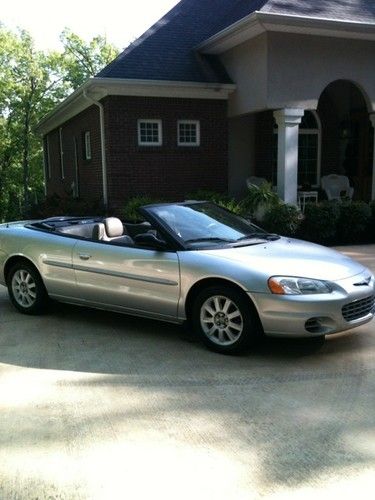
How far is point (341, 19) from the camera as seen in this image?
12.7 m

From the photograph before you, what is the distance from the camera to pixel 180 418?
12.4 feet

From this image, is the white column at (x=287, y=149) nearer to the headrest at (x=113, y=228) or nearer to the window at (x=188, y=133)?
the window at (x=188, y=133)

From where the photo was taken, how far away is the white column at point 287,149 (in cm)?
1305

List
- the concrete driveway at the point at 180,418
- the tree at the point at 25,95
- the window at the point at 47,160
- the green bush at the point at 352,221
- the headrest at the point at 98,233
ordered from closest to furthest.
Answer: the concrete driveway at the point at 180,418, the headrest at the point at 98,233, the green bush at the point at 352,221, the window at the point at 47,160, the tree at the point at 25,95

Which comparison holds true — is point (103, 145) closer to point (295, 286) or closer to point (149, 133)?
point (149, 133)

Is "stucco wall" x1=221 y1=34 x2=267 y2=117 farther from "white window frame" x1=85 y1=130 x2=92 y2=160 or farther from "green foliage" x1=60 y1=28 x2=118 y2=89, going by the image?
"green foliage" x1=60 y1=28 x2=118 y2=89

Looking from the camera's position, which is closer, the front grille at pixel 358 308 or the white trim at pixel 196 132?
the front grille at pixel 358 308

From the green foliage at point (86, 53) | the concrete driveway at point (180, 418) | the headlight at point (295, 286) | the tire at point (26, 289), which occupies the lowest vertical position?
the concrete driveway at point (180, 418)

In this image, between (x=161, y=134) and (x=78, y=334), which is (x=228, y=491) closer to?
(x=78, y=334)

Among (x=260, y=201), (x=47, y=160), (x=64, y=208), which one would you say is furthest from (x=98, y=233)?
(x=47, y=160)

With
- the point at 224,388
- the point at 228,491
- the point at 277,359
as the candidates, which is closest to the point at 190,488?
the point at 228,491

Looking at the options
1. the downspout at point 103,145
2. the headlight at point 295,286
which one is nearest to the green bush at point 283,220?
the downspout at point 103,145

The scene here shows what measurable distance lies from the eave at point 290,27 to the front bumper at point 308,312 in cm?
889

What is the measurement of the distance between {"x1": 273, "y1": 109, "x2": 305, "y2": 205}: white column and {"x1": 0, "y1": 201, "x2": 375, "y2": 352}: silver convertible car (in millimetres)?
7047
